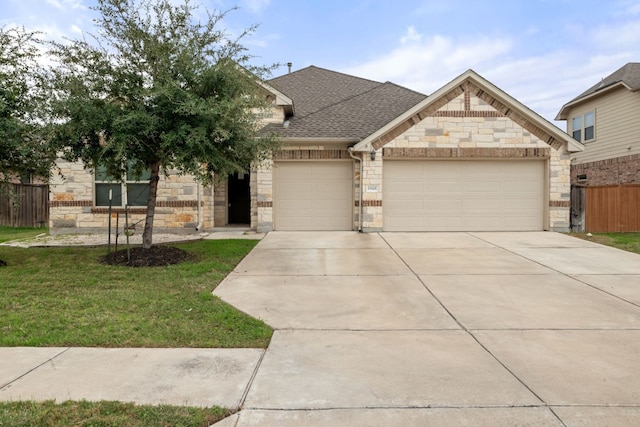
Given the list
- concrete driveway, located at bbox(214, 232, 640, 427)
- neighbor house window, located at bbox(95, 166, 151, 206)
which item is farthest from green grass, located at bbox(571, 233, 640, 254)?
neighbor house window, located at bbox(95, 166, 151, 206)

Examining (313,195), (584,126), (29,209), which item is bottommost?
(29,209)

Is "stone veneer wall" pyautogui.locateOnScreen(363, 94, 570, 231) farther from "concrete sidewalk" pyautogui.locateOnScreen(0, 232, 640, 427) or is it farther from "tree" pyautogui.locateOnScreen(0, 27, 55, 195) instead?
"tree" pyautogui.locateOnScreen(0, 27, 55, 195)

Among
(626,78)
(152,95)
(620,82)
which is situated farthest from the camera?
(626,78)

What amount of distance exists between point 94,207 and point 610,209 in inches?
681

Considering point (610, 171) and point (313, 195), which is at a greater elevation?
point (610, 171)

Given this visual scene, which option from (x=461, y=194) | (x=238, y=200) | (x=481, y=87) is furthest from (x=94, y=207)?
(x=481, y=87)

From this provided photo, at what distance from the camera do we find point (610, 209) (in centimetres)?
1441

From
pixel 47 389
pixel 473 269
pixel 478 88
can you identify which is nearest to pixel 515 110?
pixel 478 88

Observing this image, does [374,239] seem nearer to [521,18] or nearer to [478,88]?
[478,88]

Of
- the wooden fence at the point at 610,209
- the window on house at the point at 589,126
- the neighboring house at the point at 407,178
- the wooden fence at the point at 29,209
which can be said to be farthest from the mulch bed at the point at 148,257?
the window on house at the point at 589,126

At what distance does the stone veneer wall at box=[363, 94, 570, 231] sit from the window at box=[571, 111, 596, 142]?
881 cm

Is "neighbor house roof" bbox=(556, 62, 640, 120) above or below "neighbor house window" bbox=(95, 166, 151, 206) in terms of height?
above

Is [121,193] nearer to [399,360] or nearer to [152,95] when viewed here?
[152,95]

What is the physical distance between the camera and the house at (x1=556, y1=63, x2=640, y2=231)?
47.3ft
